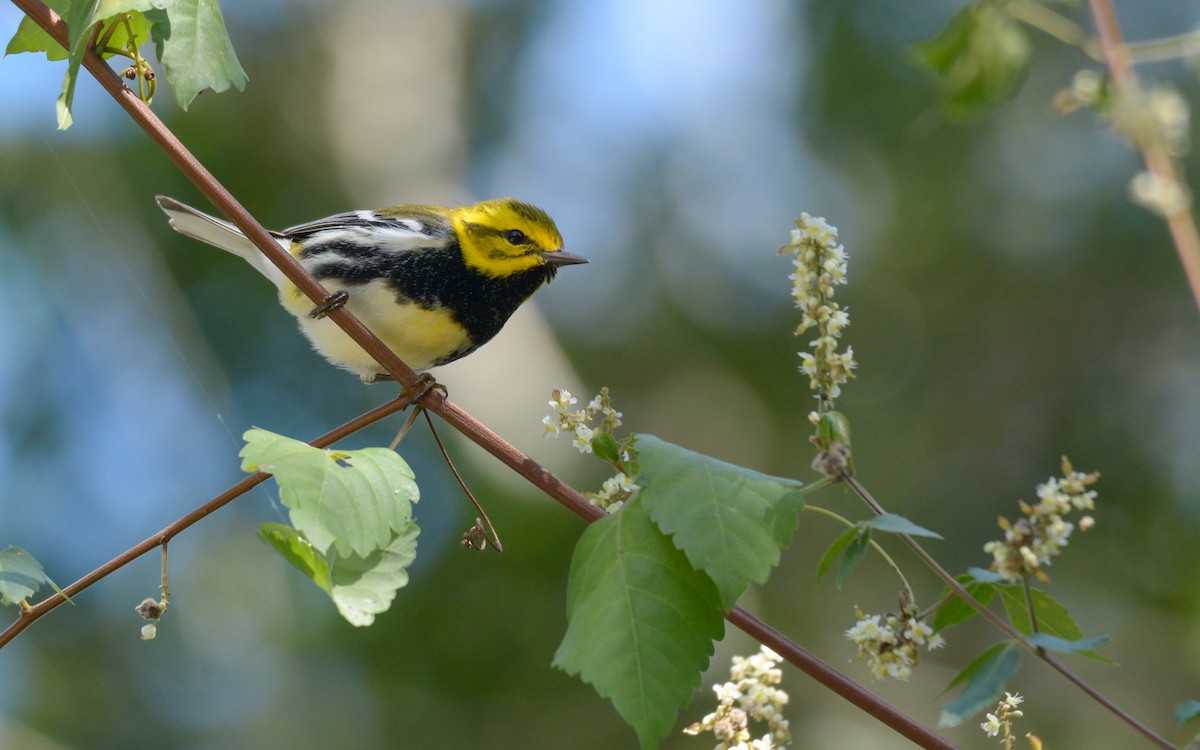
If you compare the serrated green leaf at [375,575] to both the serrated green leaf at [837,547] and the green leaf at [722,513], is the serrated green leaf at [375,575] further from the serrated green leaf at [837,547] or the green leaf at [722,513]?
the serrated green leaf at [837,547]

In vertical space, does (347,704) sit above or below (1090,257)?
below

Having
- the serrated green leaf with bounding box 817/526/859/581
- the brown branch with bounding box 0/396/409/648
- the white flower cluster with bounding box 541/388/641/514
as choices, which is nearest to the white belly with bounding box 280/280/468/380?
the white flower cluster with bounding box 541/388/641/514

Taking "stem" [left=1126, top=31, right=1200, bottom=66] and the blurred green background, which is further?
the blurred green background

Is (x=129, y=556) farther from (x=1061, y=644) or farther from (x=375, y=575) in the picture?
(x=1061, y=644)

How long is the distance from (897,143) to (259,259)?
672 cm

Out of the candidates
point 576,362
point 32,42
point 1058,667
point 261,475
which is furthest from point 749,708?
point 576,362

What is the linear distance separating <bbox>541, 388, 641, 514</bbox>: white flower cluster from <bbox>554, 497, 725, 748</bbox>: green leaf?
109mm

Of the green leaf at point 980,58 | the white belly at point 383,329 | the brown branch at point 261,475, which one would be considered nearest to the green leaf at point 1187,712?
the brown branch at point 261,475

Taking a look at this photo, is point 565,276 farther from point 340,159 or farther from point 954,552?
point 954,552

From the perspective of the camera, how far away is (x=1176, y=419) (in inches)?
313

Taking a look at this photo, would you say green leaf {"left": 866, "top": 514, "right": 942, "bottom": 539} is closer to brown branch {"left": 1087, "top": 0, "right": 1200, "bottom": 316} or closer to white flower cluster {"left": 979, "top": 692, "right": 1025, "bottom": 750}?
white flower cluster {"left": 979, "top": 692, "right": 1025, "bottom": 750}

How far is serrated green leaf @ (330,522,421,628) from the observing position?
1.37 m

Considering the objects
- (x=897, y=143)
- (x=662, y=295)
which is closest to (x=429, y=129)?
(x=662, y=295)

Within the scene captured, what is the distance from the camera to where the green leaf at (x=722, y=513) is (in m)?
1.24
